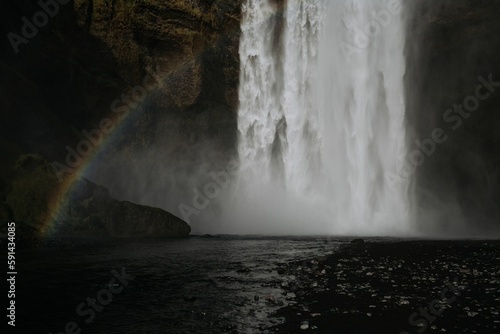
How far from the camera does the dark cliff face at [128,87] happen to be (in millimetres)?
32500

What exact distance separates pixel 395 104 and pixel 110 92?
28.6 metres

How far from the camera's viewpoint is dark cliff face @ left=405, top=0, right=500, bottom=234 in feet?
122

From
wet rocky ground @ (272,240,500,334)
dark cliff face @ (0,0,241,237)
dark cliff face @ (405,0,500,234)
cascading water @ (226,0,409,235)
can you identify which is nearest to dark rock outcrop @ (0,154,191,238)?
dark cliff face @ (0,0,241,237)

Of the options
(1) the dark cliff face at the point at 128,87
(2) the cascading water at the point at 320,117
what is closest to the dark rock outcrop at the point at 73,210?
(1) the dark cliff face at the point at 128,87

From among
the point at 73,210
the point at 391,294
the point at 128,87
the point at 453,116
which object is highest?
the point at 128,87

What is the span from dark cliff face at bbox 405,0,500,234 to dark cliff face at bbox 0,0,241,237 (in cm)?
1910

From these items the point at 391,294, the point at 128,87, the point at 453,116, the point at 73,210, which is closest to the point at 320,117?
the point at 453,116

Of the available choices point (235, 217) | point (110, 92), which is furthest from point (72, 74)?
point (235, 217)

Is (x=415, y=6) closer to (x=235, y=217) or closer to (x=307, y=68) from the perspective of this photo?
(x=307, y=68)

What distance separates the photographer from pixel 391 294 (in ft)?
33.2

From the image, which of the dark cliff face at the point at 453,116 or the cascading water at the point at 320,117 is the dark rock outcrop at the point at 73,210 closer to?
the cascading water at the point at 320,117

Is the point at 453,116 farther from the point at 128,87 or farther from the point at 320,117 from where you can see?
the point at 128,87

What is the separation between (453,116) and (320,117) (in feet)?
44.1

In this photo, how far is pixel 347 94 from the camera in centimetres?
4000
